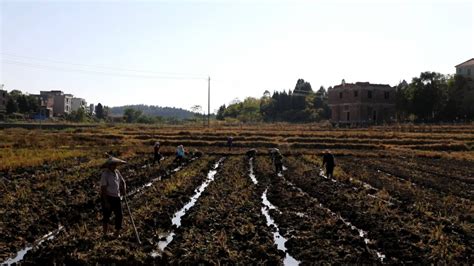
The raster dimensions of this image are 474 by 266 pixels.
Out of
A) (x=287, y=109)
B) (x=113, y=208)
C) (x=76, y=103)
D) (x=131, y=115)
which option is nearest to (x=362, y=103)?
(x=287, y=109)

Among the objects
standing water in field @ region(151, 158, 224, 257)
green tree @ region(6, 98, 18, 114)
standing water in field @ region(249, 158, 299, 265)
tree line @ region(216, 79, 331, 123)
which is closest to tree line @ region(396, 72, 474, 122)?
tree line @ region(216, 79, 331, 123)

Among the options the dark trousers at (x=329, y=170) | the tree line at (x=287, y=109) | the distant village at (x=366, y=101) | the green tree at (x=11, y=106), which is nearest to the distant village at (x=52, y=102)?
the green tree at (x=11, y=106)

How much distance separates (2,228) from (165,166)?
15.6 m

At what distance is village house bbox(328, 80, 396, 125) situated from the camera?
254 feet

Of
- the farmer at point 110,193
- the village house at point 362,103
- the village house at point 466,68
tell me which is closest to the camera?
the farmer at point 110,193

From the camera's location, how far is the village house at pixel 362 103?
77312mm

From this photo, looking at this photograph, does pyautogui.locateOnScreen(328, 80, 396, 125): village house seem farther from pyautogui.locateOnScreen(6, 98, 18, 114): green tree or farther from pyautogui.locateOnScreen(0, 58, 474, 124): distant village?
pyautogui.locateOnScreen(6, 98, 18, 114): green tree

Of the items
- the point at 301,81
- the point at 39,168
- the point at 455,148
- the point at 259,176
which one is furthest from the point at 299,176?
the point at 301,81

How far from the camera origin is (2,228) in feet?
35.5

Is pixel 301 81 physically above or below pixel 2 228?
above

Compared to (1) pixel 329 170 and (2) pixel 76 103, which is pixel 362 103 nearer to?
(1) pixel 329 170

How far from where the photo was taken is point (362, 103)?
77.1 metres

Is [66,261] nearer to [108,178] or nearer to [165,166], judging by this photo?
[108,178]

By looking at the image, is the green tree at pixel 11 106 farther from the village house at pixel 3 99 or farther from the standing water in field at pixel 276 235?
the standing water in field at pixel 276 235
